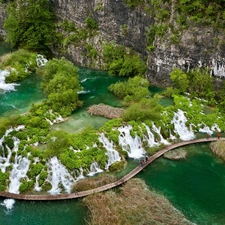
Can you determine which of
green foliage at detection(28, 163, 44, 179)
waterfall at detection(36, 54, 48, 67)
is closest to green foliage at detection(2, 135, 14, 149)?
green foliage at detection(28, 163, 44, 179)

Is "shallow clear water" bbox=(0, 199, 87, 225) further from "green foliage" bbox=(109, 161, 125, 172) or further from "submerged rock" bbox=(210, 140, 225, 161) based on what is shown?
"submerged rock" bbox=(210, 140, 225, 161)

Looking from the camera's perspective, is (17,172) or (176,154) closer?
(17,172)

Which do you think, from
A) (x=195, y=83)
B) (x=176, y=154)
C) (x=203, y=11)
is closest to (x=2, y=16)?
(x=203, y=11)

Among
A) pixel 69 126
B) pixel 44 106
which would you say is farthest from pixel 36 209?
pixel 44 106

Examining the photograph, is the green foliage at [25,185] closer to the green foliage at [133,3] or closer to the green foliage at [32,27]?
the green foliage at [133,3]

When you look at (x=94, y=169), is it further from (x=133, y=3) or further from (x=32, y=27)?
(x=32, y=27)

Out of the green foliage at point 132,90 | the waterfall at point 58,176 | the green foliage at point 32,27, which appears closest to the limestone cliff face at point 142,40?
the green foliage at point 32,27

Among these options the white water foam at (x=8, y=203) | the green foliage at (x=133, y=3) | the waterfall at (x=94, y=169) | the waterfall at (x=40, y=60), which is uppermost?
the green foliage at (x=133, y=3)
